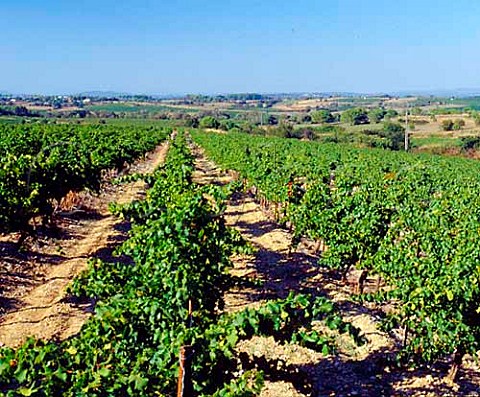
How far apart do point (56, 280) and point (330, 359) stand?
7.12 m

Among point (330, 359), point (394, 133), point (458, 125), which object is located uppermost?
point (458, 125)

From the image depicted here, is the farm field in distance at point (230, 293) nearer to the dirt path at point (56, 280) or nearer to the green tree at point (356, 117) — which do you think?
the dirt path at point (56, 280)

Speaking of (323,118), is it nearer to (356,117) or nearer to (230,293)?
(356,117)

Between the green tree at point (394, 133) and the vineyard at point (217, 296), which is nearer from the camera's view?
the vineyard at point (217, 296)

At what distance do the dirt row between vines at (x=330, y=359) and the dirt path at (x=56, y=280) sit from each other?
132 inches

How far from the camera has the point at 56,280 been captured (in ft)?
43.9

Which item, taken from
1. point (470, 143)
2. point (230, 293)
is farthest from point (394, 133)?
point (230, 293)

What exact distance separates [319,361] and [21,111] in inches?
4863

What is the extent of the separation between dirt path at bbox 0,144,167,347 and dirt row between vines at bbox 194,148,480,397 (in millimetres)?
3352

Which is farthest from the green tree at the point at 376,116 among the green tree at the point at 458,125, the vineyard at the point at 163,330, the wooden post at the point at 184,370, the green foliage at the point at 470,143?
the wooden post at the point at 184,370

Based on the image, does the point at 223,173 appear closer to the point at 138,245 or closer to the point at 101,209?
the point at 101,209

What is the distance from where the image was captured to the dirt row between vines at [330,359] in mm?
8336

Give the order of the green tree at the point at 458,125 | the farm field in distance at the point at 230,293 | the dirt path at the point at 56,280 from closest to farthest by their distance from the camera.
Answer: the farm field in distance at the point at 230,293 → the dirt path at the point at 56,280 → the green tree at the point at 458,125

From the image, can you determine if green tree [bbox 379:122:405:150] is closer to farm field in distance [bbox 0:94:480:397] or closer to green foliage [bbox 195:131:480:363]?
green foliage [bbox 195:131:480:363]
